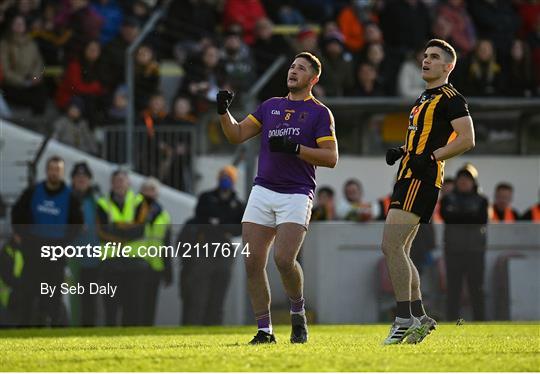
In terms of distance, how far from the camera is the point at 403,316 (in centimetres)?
1009

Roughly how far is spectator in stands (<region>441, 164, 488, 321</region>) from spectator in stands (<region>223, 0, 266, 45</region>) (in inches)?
202

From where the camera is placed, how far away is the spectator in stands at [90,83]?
59.6ft

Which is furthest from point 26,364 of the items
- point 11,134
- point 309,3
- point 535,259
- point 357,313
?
point 309,3

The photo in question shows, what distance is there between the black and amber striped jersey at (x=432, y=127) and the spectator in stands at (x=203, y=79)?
A: 27.6 ft

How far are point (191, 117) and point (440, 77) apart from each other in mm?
8681

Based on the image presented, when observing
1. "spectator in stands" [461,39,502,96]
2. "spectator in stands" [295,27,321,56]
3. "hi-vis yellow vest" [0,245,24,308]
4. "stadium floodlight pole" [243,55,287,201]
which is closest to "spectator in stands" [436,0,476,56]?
"spectator in stands" [461,39,502,96]

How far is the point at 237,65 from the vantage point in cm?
1842

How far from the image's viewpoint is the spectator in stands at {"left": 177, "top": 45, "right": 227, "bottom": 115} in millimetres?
18500

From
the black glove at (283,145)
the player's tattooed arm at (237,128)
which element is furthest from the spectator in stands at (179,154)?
the black glove at (283,145)

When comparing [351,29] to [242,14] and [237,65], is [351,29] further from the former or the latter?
[237,65]

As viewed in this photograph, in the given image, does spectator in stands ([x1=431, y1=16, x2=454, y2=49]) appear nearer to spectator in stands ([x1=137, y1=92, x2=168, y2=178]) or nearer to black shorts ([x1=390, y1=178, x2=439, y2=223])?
spectator in stands ([x1=137, y1=92, x2=168, y2=178])

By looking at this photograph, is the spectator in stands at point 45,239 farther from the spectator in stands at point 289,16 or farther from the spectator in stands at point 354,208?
the spectator in stands at point 289,16

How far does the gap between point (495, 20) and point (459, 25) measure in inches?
29.3

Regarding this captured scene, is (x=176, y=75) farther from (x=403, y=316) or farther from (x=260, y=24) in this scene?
(x=403, y=316)
